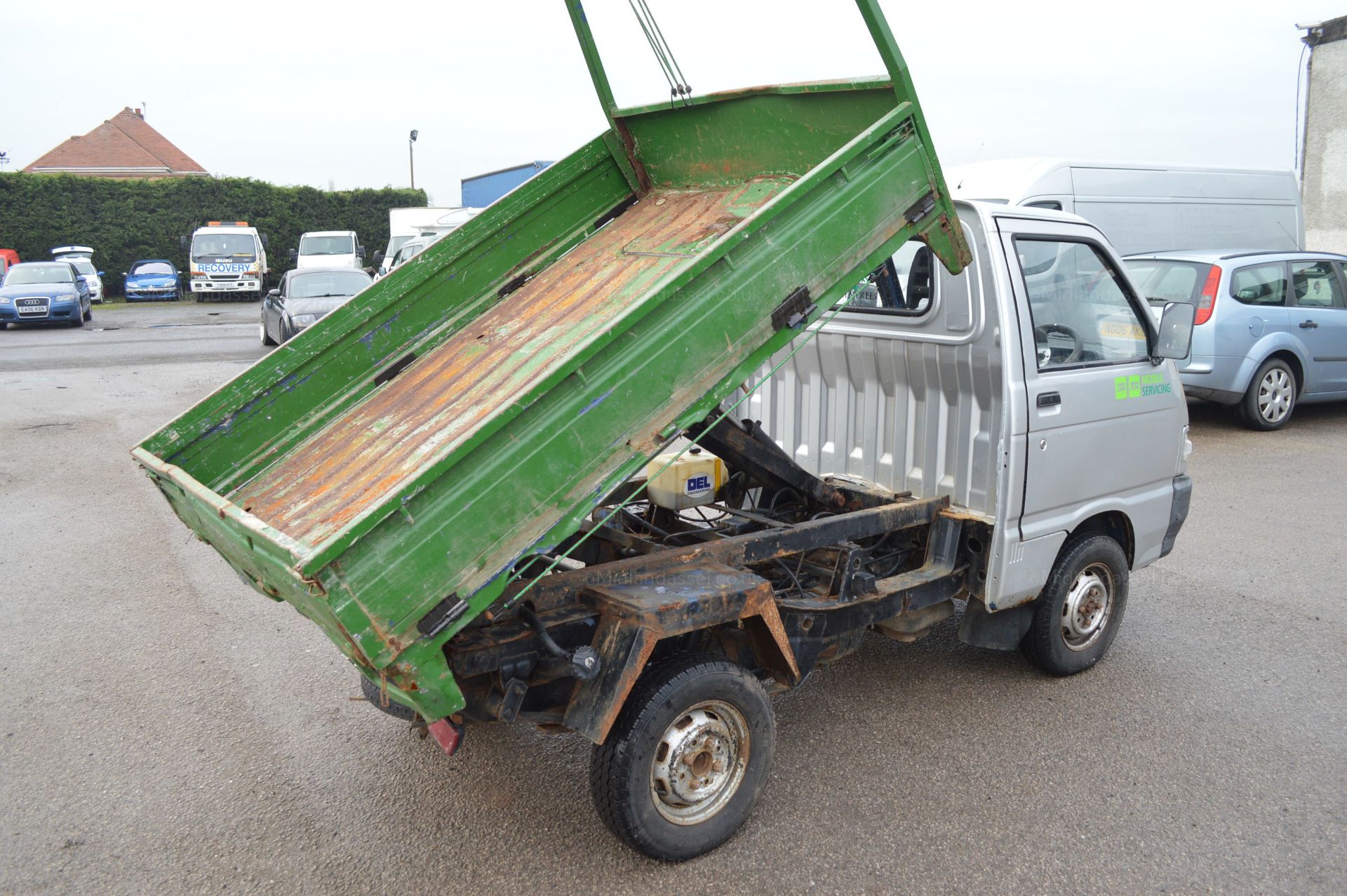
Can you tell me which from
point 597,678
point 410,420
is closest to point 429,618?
point 597,678

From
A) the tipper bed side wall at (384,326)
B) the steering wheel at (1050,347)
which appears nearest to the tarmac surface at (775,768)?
the tipper bed side wall at (384,326)

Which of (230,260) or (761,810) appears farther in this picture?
(230,260)

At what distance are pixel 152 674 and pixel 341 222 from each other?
3302cm

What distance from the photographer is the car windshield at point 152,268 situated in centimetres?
2953

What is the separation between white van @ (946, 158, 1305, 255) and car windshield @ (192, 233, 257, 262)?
2323cm

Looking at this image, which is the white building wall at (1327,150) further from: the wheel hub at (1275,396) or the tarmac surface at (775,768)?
the tarmac surface at (775,768)

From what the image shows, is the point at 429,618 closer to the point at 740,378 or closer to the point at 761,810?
the point at 740,378

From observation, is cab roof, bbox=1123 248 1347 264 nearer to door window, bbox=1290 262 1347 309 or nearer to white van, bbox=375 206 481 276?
door window, bbox=1290 262 1347 309

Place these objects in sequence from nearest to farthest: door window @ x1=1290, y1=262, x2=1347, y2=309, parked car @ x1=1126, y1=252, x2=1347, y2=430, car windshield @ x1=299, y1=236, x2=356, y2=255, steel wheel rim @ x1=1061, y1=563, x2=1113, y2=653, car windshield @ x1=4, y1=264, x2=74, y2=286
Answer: steel wheel rim @ x1=1061, y1=563, x2=1113, y2=653 → parked car @ x1=1126, y1=252, x2=1347, y2=430 → door window @ x1=1290, y1=262, x2=1347, y2=309 → car windshield @ x1=4, y1=264, x2=74, y2=286 → car windshield @ x1=299, y1=236, x2=356, y2=255

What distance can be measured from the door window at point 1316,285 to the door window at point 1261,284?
0.18 metres

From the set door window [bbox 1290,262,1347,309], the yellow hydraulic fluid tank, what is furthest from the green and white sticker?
door window [bbox 1290,262,1347,309]

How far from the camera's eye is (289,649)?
5133 millimetres

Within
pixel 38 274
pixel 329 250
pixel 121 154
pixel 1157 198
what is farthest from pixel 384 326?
pixel 121 154

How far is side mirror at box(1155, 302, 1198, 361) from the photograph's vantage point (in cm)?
448
